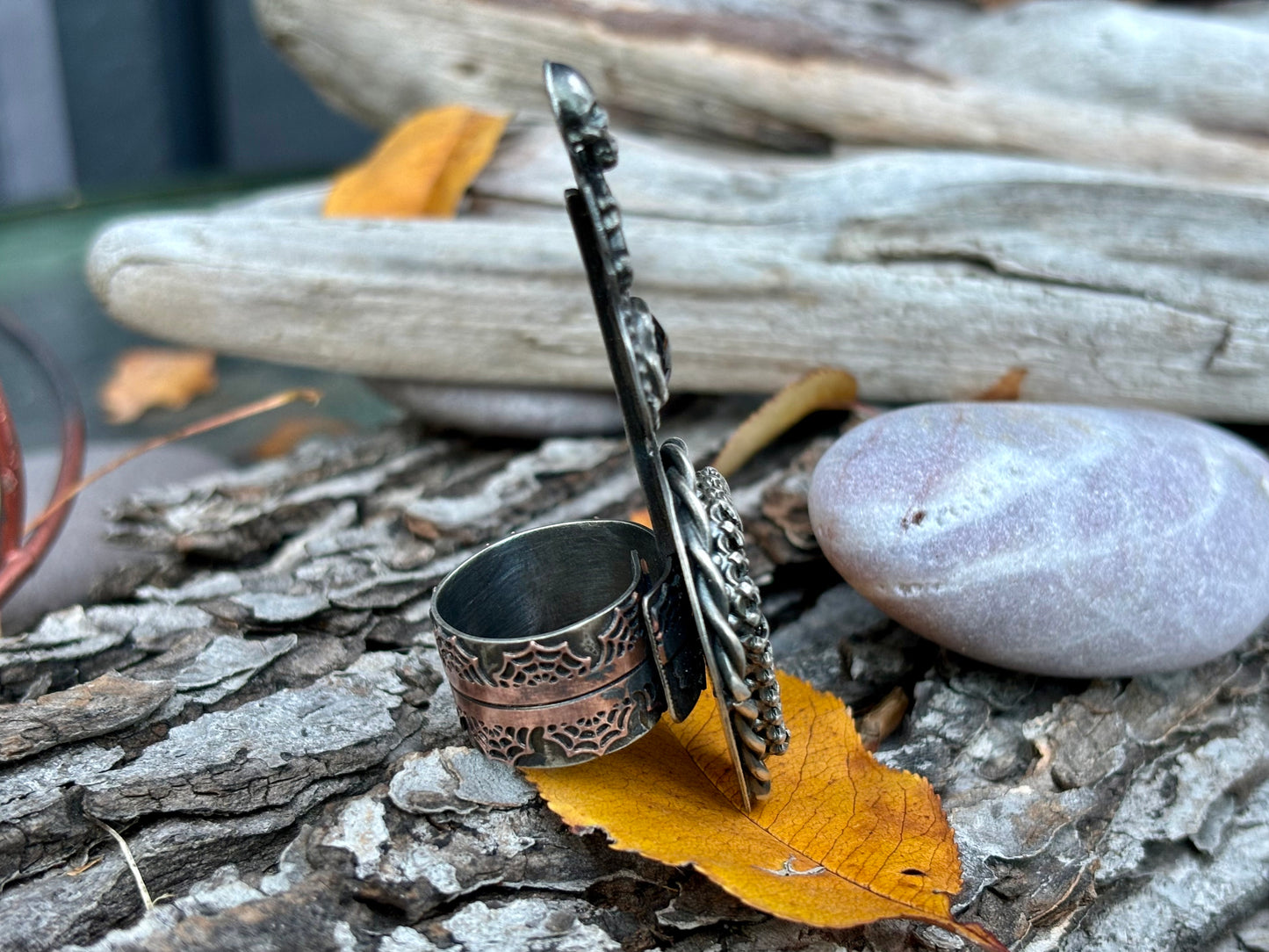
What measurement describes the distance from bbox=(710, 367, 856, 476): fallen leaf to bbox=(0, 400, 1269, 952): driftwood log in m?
0.16

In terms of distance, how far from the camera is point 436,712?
1.34 m

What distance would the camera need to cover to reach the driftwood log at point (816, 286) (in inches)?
75.0

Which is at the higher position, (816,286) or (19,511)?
(816,286)

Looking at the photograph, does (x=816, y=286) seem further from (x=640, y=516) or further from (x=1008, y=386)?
(x=640, y=516)

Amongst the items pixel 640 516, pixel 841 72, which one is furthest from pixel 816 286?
pixel 841 72

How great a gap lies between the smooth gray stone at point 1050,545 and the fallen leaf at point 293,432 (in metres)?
1.91

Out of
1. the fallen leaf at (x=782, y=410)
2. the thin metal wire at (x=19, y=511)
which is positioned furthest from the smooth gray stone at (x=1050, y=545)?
the thin metal wire at (x=19, y=511)

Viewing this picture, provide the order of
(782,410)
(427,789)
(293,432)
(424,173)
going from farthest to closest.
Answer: (293,432) < (424,173) < (782,410) < (427,789)

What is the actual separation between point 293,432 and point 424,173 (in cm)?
104

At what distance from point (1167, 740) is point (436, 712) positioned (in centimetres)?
98

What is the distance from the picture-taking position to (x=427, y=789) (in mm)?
1184

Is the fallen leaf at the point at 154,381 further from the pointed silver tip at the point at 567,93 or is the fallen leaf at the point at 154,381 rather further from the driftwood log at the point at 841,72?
the pointed silver tip at the point at 567,93

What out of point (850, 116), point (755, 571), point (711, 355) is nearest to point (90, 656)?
point (755, 571)

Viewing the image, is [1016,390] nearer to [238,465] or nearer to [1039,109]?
[1039,109]
